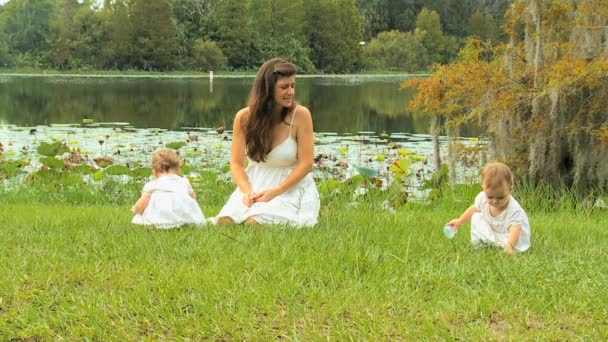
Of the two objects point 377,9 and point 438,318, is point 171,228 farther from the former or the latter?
point 377,9

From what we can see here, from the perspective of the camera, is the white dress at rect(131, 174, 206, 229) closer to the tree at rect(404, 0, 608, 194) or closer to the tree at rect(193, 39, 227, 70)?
the tree at rect(404, 0, 608, 194)

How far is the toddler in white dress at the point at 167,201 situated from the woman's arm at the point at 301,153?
58cm

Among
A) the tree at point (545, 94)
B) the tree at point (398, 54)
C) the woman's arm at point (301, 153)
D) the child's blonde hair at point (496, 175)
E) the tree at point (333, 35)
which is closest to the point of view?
the child's blonde hair at point (496, 175)

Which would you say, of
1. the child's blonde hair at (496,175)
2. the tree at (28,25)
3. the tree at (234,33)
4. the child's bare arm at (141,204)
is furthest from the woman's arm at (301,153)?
the tree at (28,25)

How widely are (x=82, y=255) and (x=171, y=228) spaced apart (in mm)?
1042

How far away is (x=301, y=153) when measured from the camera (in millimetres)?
5613

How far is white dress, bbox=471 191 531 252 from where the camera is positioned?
15.1 feet

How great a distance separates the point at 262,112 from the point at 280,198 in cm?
66

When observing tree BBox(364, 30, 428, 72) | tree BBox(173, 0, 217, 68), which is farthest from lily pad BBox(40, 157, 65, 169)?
tree BBox(364, 30, 428, 72)

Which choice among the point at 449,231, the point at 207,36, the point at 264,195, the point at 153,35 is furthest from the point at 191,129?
the point at 207,36

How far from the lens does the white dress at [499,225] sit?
4617 mm

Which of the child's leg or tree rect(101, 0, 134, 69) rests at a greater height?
tree rect(101, 0, 134, 69)

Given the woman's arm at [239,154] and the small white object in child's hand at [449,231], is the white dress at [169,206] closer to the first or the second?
the woman's arm at [239,154]

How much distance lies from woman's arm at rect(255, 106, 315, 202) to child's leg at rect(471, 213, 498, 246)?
1.40 m
